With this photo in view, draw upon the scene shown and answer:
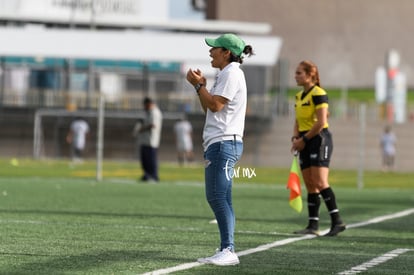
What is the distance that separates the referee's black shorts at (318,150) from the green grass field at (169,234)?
85 cm

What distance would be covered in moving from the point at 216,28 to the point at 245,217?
56.6m

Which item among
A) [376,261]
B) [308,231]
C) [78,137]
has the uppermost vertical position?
[376,261]

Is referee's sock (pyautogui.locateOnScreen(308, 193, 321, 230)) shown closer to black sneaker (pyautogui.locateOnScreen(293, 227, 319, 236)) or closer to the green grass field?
black sneaker (pyautogui.locateOnScreen(293, 227, 319, 236))

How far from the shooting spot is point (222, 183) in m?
11.3

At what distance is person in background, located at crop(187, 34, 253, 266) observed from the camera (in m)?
11.2

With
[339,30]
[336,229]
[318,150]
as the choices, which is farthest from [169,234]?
[339,30]

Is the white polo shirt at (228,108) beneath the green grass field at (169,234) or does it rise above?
above

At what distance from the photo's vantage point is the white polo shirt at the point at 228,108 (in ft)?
36.9

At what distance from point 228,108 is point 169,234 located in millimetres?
3396

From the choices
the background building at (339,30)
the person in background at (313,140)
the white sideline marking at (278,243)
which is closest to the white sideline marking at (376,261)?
the white sideline marking at (278,243)

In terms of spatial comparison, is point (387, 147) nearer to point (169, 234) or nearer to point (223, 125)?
point (169, 234)

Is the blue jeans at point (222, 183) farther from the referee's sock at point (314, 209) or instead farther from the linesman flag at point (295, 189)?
the linesman flag at point (295, 189)

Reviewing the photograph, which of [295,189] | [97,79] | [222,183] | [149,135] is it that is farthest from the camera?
[97,79]

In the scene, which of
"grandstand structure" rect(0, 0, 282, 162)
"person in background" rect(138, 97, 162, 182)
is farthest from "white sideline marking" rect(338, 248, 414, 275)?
"grandstand structure" rect(0, 0, 282, 162)
